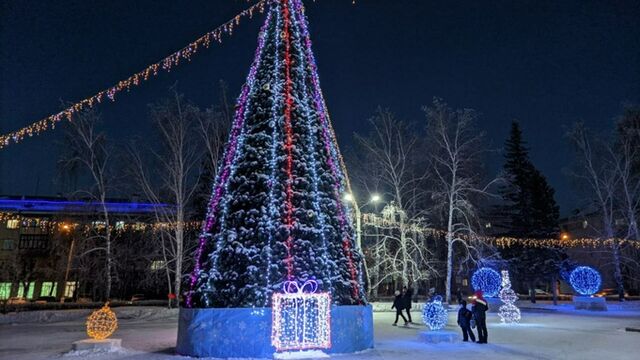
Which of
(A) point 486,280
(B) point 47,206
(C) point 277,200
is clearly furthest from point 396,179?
(B) point 47,206

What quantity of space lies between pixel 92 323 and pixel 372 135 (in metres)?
22.3

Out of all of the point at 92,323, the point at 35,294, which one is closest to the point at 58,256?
the point at 35,294

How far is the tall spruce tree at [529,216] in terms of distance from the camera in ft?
138

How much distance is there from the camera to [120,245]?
40719mm

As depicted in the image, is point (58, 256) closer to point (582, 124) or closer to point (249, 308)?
point (249, 308)

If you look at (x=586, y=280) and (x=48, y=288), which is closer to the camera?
(x=586, y=280)

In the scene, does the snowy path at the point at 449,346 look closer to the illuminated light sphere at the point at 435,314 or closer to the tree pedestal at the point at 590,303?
the illuminated light sphere at the point at 435,314

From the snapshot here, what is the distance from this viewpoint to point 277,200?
12023 millimetres

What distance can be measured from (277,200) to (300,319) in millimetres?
2875

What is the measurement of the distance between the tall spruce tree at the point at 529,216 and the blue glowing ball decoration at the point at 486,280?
52.0 feet

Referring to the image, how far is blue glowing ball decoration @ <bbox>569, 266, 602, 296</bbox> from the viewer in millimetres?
27922

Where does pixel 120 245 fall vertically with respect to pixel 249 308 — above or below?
above

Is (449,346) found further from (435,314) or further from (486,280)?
(486,280)

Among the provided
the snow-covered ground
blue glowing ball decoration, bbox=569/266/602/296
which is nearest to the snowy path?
the snow-covered ground
